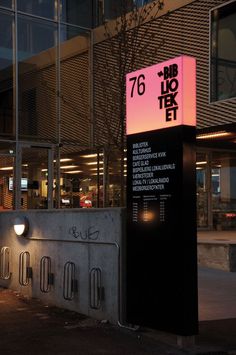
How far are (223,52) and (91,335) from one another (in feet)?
32.4

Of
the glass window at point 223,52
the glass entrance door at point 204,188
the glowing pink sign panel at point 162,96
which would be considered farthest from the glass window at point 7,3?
the glowing pink sign panel at point 162,96

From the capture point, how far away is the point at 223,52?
14.9 metres

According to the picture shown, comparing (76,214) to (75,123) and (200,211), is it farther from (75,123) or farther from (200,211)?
(200,211)

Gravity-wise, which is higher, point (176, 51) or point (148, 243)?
point (176, 51)

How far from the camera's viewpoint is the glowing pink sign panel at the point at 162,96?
6.41m

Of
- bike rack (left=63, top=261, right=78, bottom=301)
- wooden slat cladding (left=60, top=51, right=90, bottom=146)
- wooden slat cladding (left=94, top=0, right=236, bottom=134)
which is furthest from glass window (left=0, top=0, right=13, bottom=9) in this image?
bike rack (left=63, top=261, right=78, bottom=301)

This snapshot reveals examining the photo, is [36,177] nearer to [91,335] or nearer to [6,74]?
[6,74]

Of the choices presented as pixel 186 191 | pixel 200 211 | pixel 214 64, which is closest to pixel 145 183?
pixel 186 191

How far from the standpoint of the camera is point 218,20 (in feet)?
48.8

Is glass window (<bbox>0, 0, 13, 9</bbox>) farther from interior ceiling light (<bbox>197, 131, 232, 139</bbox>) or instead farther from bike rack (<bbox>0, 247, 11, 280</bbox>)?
bike rack (<bbox>0, 247, 11, 280</bbox>)

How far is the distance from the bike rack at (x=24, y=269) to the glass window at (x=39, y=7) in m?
10.2

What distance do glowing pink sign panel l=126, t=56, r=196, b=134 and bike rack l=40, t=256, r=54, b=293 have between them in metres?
3.17

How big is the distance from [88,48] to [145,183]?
42.6 feet

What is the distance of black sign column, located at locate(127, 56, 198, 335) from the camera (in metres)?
6.33
